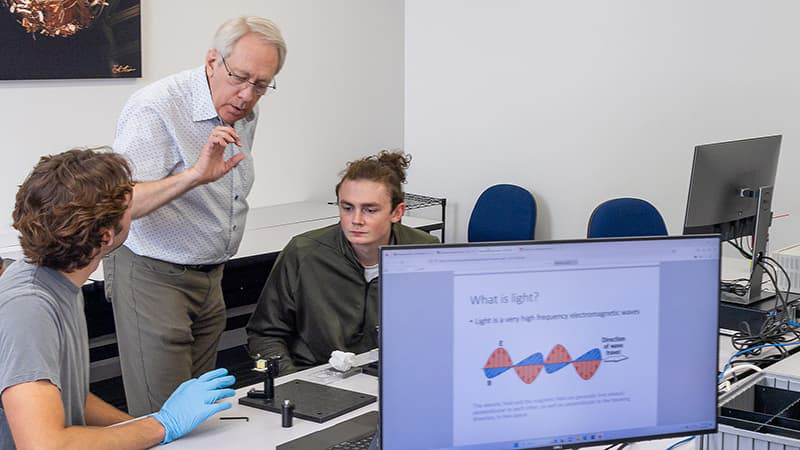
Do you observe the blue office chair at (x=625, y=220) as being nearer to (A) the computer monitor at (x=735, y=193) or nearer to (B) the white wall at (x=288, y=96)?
(A) the computer monitor at (x=735, y=193)

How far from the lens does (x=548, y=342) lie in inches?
54.7

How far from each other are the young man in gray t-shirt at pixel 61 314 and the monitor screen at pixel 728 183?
1.45 metres

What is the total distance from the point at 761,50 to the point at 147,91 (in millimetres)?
2603

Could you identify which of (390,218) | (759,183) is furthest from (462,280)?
(759,183)

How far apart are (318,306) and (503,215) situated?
2180 millimetres

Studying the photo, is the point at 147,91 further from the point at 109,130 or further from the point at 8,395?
the point at 109,130

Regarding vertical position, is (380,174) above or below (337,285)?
above

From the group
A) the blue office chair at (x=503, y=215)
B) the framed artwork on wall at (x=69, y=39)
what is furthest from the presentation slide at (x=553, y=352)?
the blue office chair at (x=503, y=215)

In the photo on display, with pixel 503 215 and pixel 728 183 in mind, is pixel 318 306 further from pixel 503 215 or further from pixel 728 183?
pixel 503 215

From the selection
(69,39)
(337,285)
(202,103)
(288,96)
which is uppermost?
(69,39)

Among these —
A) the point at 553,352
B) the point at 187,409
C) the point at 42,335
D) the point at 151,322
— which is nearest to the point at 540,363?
the point at 553,352

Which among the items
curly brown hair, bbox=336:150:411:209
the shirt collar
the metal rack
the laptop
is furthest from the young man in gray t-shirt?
the metal rack

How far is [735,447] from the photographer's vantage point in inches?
58.8

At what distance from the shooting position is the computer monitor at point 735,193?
8.43 ft
